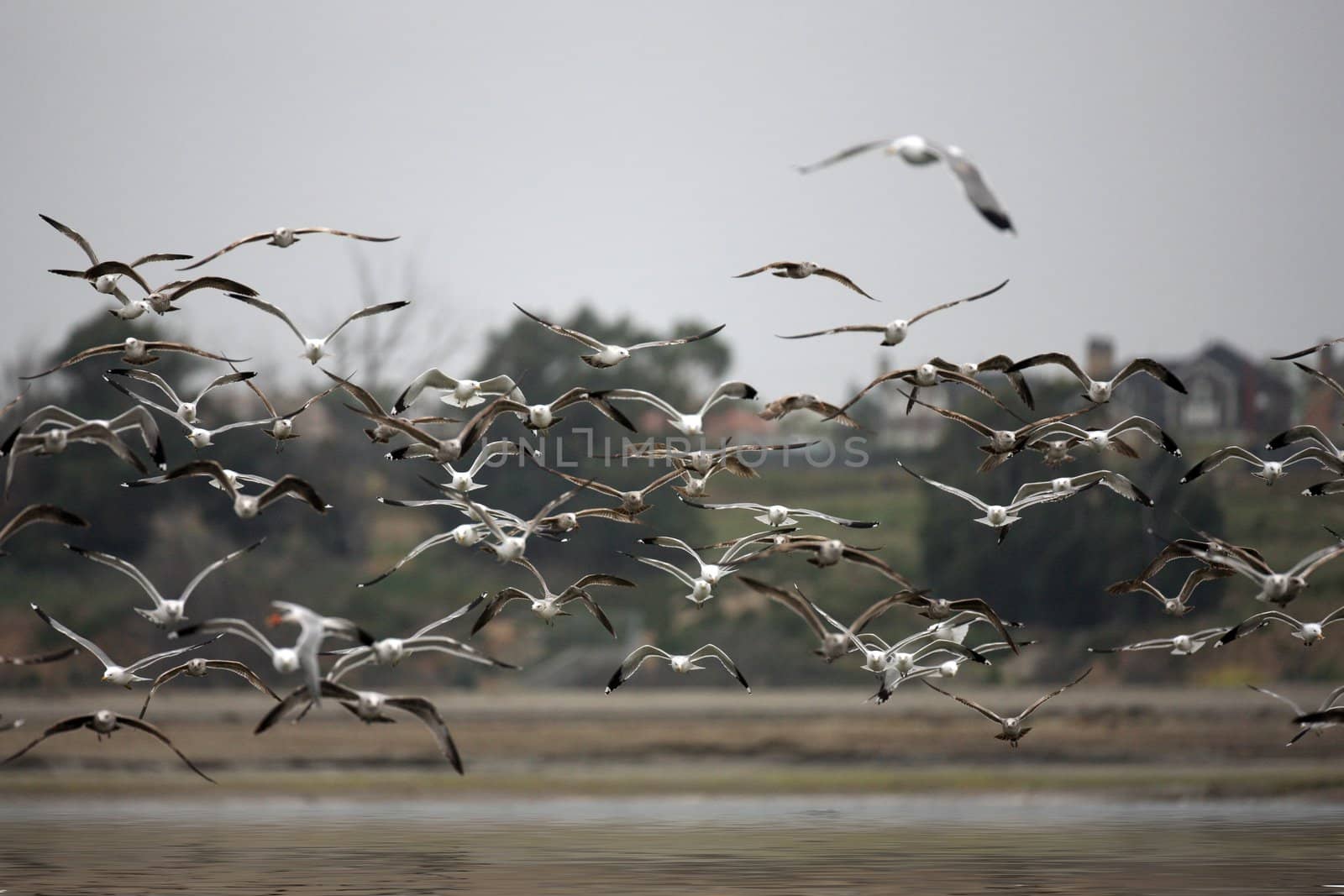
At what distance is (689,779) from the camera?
5041 centimetres

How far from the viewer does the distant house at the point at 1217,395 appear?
3637 inches

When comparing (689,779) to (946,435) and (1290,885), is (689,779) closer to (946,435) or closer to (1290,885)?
(1290,885)

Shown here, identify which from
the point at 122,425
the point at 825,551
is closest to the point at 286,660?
the point at 122,425

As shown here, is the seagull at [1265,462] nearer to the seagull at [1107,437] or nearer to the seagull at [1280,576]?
the seagull at [1107,437]

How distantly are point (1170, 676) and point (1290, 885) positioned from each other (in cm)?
3399

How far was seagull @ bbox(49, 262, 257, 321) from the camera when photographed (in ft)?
93.9

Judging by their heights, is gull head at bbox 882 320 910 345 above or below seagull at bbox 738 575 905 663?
above

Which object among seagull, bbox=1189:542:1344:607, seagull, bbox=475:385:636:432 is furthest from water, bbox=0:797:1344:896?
seagull, bbox=475:385:636:432

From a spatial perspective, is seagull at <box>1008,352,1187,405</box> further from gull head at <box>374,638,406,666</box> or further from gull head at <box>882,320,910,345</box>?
gull head at <box>374,638,406,666</box>

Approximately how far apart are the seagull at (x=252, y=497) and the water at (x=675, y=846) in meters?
7.00

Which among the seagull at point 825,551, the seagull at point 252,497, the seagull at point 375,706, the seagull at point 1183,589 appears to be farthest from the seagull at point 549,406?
the seagull at point 1183,589

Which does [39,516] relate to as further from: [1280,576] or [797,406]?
[1280,576]

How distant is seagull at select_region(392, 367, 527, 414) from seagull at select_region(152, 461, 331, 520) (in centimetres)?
243

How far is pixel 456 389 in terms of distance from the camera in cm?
3023
